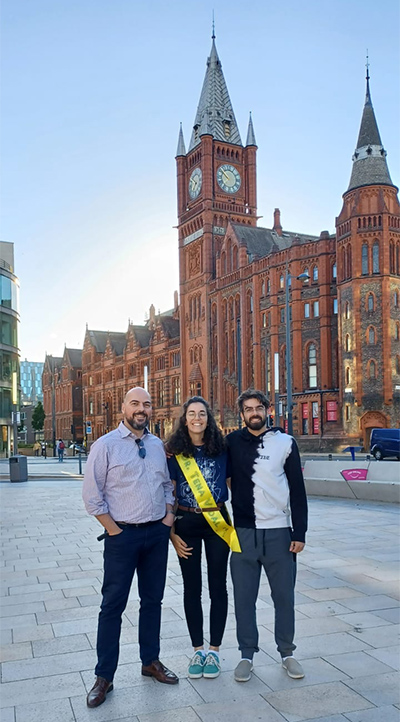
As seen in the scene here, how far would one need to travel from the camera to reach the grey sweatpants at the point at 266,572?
4434 mm

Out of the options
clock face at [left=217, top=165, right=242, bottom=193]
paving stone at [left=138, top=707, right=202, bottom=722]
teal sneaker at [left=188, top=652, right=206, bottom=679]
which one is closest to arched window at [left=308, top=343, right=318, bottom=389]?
clock face at [left=217, top=165, right=242, bottom=193]

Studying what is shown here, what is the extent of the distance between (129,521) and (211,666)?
1210 millimetres

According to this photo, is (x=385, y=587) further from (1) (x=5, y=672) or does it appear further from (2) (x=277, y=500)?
(1) (x=5, y=672)

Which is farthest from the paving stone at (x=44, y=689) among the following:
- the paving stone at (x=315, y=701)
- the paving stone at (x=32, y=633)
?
the paving stone at (x=315, y=701)

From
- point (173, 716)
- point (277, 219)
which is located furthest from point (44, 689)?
point (277, 219)

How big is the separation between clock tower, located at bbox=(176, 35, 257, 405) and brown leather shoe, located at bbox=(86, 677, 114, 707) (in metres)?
57.1

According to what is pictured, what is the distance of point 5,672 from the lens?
4609 mm

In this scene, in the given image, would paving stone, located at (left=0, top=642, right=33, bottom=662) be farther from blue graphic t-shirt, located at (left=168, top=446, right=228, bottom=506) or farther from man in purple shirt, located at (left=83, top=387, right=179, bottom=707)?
blue graphic t-shirt, located at (left=168, top=446, right=228, bottom=506)

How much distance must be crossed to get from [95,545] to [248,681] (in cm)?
579

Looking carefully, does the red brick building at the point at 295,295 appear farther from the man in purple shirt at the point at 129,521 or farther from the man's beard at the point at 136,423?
the man's beard at the point at 136,423

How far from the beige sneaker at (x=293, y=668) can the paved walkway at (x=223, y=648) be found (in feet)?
0.15

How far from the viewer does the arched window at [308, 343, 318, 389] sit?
47.4m

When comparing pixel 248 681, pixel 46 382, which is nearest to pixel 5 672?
pixel 248 681

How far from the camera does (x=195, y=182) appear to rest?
6706 centimetres
